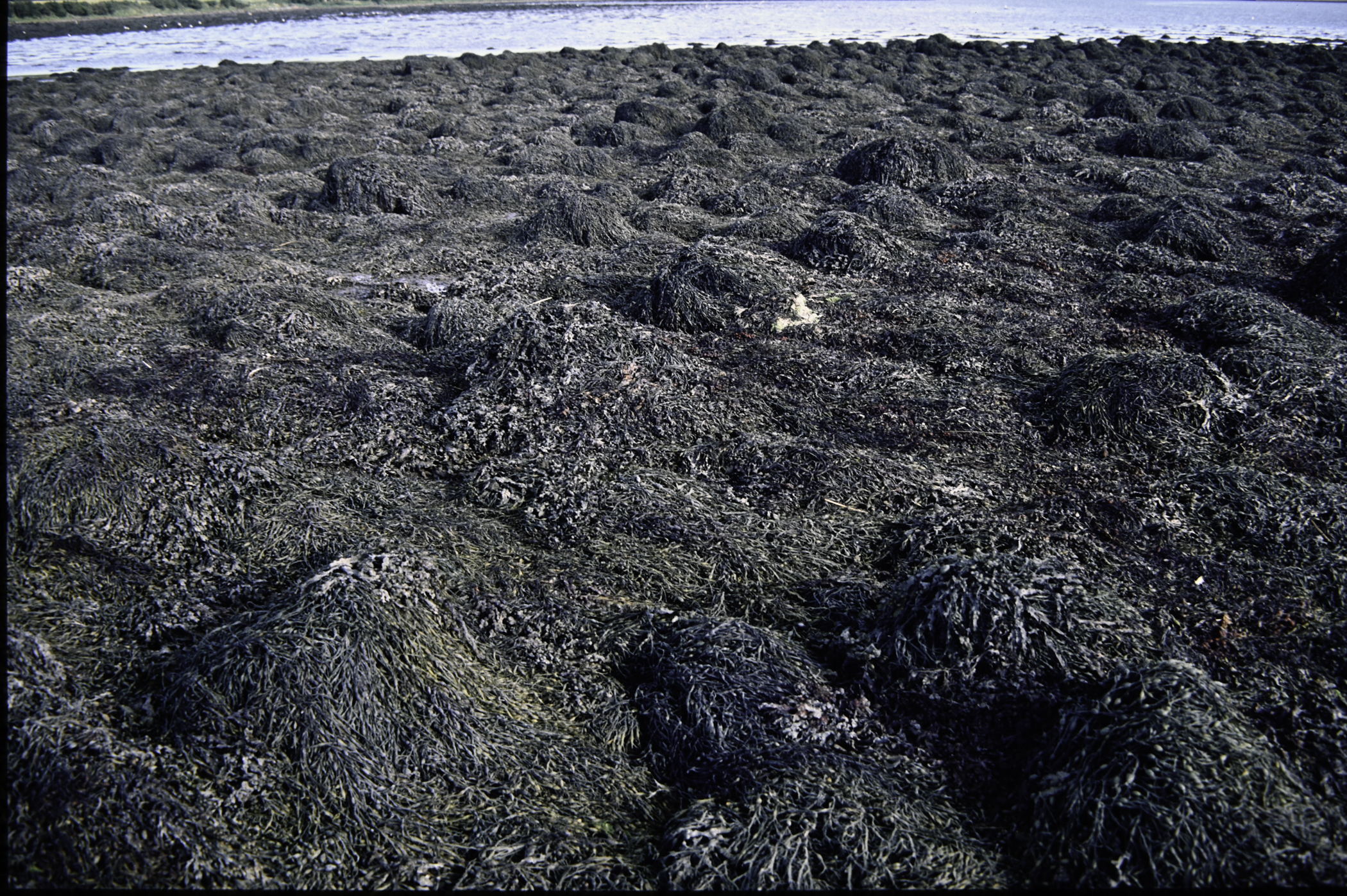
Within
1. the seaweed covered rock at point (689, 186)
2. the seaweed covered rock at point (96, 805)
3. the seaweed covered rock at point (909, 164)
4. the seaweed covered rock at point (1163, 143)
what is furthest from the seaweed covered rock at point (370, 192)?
the seaweed covered rock at point (1163, 143)

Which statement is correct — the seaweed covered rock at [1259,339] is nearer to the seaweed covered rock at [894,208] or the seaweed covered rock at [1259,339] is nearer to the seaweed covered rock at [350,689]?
the seaweed covered rock at [894,208]

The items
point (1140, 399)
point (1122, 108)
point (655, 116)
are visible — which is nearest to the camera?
point (1140, 399)

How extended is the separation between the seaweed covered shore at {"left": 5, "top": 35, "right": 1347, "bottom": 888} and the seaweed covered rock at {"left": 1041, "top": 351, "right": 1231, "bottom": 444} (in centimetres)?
2

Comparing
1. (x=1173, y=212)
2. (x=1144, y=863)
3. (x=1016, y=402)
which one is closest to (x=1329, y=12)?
(x=1173, y=212)

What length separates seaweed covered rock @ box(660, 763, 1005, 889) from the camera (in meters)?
2.25

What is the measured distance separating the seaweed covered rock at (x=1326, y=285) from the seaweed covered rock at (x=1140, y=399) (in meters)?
2.37

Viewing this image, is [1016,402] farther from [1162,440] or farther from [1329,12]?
[1329,12]

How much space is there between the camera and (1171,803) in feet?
7.11

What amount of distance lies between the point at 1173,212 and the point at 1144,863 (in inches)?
293

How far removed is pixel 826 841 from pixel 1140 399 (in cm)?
344

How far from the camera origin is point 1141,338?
226 inches

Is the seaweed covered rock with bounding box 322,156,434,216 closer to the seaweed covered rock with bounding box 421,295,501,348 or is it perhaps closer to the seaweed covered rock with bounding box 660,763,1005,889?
the seaweed covered rock with bounding box 421,295,501,348

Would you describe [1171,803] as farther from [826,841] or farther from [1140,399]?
[1140,399]

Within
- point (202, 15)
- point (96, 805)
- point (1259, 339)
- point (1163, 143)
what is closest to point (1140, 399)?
point (1259, 339)
